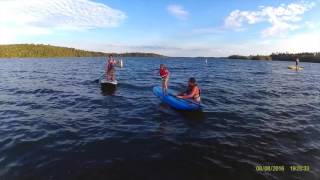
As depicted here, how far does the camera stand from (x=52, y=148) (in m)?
11.0

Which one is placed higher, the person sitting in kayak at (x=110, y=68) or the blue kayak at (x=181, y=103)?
the person sitting in kayak at (x=110, y=68)

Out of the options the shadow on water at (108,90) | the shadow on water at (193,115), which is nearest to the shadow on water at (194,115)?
the shadow on water at (193,115)

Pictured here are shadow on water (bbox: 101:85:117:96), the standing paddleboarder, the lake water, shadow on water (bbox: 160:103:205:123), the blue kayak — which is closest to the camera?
the lake water

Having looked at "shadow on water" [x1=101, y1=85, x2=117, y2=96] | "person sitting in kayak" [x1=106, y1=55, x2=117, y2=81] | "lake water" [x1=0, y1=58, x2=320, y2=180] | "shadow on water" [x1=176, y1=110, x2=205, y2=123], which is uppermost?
"person sitting in kayak" [x1=106, y1=55, x2=117, y2=81]

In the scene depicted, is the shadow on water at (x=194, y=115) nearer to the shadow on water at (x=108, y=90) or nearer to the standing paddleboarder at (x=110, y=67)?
the shadow on water at (x=108, y=90)

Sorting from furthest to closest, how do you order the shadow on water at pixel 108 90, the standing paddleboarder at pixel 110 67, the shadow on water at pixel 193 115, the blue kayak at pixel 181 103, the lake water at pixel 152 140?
the standing paddleboarder at pixel 110 67, the shadow on water at pixel 108 90, the blue kayak at pixel 181 103, the shadow on water at pixel 193 115, the lake water at pixel 152 140

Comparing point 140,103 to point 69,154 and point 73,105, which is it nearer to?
point 73,105

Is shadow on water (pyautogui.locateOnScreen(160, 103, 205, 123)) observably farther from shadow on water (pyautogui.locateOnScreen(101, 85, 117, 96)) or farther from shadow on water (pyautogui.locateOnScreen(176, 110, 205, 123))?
shadow on water (pyautogui.locateOnScreen(101, 85, 117, 96))

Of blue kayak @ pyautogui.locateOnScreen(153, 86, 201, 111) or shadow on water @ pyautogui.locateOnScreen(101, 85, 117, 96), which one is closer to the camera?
blue kayak @ pyautogui.locateOnScreen(153, 86, 201, 111)

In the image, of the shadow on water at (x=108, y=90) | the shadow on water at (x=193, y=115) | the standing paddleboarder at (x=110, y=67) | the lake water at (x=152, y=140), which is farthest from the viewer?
the standing paddleboarder at (x=110, y=67)

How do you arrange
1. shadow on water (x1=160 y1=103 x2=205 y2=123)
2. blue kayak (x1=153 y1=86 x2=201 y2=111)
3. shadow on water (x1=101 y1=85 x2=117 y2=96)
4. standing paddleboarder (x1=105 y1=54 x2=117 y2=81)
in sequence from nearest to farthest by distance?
shadow on water (x1=160 y1=103 x2=205 y2=123)
blue kayak (x1=153 y1=86 x2=201 y2=111)
shadow on water (x1=101 y1=85 x2=117 y2=96)
standing paddleboarder (x1=105 y1=54 x2=117 y2=81)

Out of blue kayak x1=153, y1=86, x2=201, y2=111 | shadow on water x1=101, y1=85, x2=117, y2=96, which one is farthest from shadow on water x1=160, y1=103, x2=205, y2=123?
shadow on water x1=101, y1=85, x2=117, y2=96

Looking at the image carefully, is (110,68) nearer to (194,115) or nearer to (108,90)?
(108,90)

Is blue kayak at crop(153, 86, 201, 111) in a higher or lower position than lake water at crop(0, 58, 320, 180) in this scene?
higher
